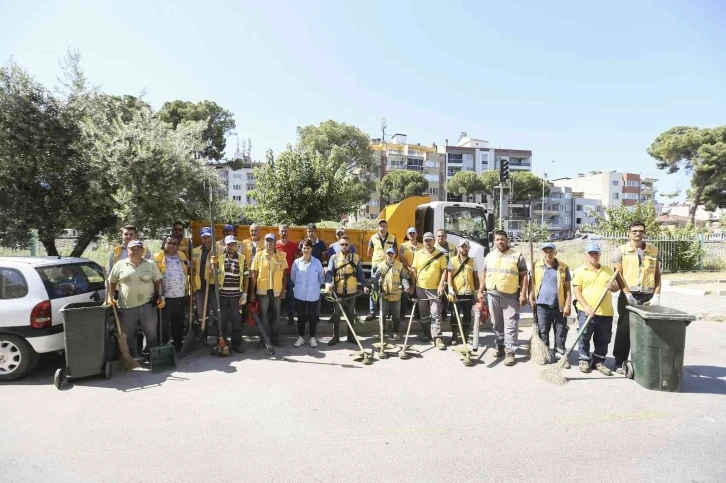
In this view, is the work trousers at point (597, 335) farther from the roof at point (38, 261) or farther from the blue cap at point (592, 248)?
the roof at point (38, 261)

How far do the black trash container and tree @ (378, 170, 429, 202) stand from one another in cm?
4513

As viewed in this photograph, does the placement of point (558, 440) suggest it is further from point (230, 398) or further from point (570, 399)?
point (230, 398)

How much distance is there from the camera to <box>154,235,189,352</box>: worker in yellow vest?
619 cm

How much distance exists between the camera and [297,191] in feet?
61.3

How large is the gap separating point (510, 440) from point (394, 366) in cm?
228

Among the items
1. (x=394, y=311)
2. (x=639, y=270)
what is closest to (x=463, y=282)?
(x=394, y=311)

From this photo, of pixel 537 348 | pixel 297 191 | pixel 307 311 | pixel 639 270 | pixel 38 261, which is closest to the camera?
pixel 38 261

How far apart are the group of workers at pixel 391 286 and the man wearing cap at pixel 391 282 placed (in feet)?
0.06

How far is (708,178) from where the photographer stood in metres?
40.2

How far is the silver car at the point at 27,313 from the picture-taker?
505 centimetres

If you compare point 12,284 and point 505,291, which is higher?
point 12,284

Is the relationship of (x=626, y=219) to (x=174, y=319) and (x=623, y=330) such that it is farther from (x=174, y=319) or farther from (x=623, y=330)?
(x=174, y=319)

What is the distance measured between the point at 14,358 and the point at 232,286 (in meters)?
2.76

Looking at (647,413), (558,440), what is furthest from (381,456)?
(647,413)
